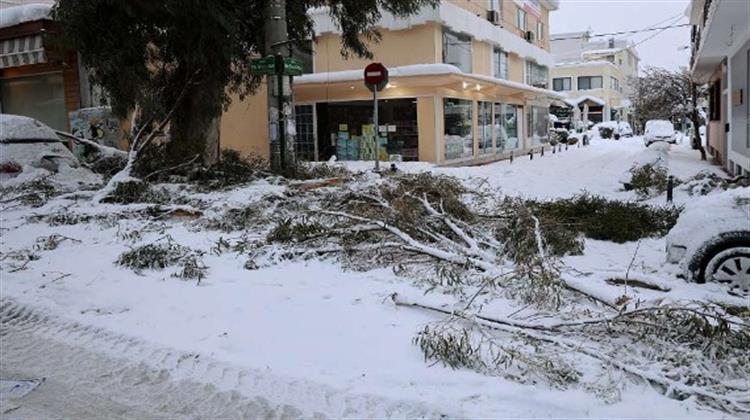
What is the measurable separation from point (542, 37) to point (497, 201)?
98.6 ft

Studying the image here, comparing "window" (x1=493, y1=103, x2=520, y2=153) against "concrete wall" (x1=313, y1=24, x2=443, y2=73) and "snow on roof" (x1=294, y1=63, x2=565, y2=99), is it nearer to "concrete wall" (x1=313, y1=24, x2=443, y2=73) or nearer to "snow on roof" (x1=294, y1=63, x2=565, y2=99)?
"snow on roof" (x1=294, y1=63, x2=565, y2=99)

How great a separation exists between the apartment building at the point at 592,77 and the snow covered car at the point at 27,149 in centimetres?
4772

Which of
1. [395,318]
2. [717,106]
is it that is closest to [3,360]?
[395,318]

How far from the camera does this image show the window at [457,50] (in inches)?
898

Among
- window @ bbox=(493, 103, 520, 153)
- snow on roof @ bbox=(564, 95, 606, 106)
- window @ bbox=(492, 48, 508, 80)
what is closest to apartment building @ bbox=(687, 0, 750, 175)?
window @ bbox=(492, 48, 508, 80)

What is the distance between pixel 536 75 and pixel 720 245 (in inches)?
1220

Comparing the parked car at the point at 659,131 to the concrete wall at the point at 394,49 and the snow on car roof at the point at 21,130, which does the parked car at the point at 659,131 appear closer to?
the concrete wall at the point at 394,49

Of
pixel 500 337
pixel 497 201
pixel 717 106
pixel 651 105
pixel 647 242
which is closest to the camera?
pixel 500 337

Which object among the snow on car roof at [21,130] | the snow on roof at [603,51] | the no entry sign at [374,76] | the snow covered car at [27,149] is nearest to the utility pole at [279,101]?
the no entry sign at [374,76]

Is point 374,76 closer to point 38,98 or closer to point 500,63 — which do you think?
point 38,98

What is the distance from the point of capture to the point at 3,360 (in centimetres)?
456

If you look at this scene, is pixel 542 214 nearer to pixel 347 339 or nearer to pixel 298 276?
pixel 298 276

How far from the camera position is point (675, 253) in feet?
20.2

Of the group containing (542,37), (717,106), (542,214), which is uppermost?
(542,37)
